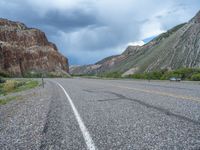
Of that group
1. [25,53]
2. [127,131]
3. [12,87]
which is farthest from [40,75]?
[127,131]

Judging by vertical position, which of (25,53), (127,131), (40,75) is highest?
(25,53)

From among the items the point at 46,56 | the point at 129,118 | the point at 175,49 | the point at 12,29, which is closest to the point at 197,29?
the point at 175,49

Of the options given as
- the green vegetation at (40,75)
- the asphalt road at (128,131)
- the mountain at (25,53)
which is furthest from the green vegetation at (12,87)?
the green vegetation at (40,75)

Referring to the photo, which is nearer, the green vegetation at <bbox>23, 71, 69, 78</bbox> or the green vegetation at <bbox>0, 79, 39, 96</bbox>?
the green vegetation at <bbox>0, 79, 39, 96</bbox>

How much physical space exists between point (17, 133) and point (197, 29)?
216 ft

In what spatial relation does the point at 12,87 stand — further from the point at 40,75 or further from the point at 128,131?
the point at 40,75

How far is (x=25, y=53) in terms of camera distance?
5586 inches

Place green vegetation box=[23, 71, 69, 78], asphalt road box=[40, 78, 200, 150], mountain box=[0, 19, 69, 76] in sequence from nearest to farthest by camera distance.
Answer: asphalt road box=[40, 78, 200, 150]
green vegetation box=[23, 71, 69, 78]
mountain box=[0, 19, 69, 76]

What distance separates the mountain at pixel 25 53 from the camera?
437 feet

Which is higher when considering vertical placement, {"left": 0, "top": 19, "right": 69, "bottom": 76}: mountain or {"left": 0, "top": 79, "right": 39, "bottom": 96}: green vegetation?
{"left": 0, "top": 19, "right": 69, "bottom": 76}: mountain

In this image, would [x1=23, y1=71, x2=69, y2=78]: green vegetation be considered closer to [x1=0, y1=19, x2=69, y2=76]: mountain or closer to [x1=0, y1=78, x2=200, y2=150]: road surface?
[x1=0, y1=19, x2=69, y2=76]: mountain

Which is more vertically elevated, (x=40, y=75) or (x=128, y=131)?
(x=40, y=75)

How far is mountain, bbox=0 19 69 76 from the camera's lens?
13312 cm

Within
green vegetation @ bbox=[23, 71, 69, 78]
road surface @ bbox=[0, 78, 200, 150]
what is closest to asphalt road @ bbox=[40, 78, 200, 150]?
road surface @ bbox=[0, 78, 200, 150]
